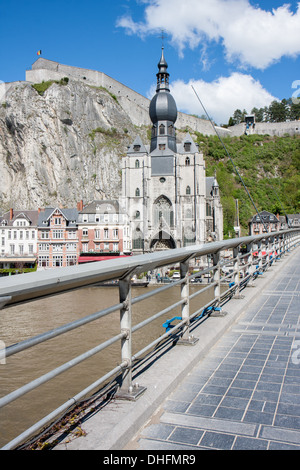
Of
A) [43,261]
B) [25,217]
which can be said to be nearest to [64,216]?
[25,217]

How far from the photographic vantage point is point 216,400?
9.78 feet

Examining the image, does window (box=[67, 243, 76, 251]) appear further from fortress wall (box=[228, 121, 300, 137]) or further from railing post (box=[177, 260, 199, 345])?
fortress wall (box=[228, 121, 300, 137])

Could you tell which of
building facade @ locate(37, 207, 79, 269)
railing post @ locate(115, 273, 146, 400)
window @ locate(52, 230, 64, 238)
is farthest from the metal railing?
window @ locate(52, 230, 64, 238)

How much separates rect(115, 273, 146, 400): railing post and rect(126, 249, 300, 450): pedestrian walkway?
0.24 m

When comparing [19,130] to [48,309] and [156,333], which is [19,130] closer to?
[48,309]

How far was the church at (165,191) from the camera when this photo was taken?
170 feet

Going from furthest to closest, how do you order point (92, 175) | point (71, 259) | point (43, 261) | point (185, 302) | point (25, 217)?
point (92, 175) < point (25, 217) < point (43, 261) < point (71, 259) < point (185, 302)

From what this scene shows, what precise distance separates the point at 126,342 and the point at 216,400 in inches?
31.5

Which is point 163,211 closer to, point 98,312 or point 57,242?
point 57,242

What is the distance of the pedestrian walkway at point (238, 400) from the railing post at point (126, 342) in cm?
24

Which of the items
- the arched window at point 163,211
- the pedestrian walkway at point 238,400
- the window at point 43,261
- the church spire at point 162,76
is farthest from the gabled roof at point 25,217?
the pedestrian walkway at point 238,400

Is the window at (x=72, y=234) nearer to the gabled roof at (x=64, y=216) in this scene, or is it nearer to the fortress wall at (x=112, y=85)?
the gabled roof at (x=64, y=216)

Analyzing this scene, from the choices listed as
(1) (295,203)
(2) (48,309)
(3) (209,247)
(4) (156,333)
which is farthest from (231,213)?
(3) (209,247)
